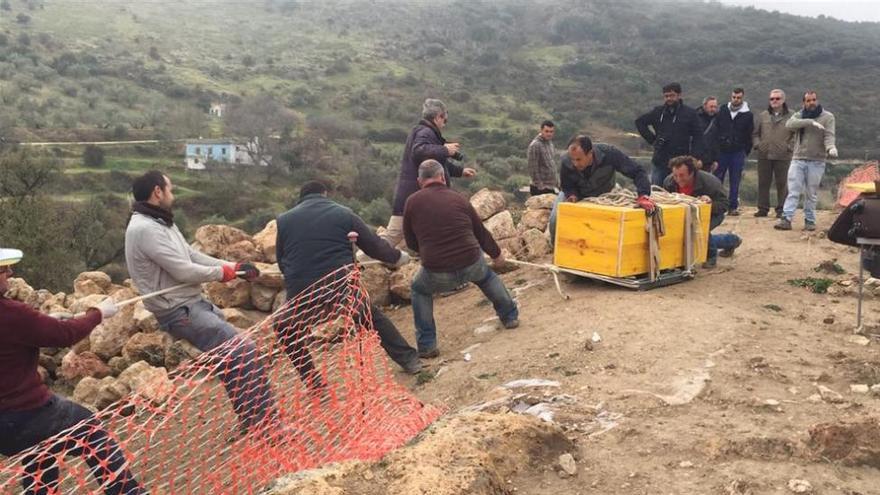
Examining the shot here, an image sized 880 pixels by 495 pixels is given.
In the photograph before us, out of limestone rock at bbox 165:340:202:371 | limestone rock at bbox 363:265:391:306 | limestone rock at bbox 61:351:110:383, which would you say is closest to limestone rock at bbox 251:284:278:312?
limestone rock at bbox 363:265:391:306

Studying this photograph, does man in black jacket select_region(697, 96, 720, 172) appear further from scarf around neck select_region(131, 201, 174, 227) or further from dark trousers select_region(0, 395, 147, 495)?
dark trousers select_region(0, 395, 147, 495)

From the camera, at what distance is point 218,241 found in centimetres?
950

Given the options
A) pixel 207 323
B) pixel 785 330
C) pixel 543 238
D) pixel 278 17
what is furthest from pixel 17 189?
pixel 278 17

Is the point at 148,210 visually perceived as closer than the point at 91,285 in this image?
Yes

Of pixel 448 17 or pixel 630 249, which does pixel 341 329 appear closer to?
pixel 630 249

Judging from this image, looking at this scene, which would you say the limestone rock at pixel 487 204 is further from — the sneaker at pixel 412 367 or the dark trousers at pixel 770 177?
the sneaker at pixel 412 367

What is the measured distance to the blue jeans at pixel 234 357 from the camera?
492cm

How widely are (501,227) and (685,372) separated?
495 cm

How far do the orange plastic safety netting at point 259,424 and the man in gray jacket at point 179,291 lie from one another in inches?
0.8

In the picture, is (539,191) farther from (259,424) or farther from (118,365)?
(259,424)

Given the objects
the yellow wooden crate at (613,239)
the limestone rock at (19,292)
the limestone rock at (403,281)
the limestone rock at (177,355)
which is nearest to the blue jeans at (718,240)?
the yellow wooden crate at (613,239)

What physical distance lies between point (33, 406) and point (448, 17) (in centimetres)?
11149

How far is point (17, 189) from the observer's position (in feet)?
82.1

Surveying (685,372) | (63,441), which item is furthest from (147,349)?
(685,372)
